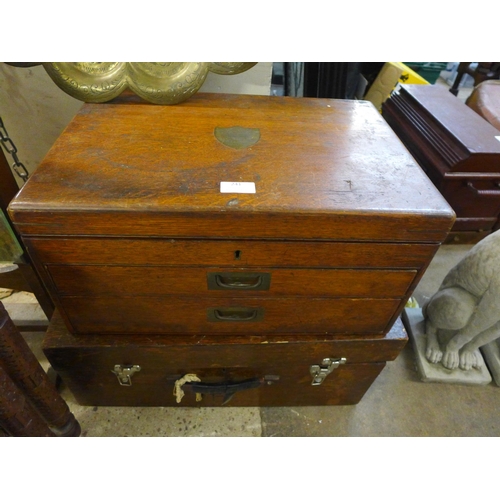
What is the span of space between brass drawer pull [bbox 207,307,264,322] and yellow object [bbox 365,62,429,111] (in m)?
1.51

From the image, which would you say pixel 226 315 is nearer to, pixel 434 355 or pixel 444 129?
pixel 434 355

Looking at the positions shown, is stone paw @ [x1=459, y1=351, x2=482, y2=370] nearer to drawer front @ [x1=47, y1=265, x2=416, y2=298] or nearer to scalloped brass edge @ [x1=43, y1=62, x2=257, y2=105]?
drawer front @ [x1=47, y1=265, x2=416, y2=298]

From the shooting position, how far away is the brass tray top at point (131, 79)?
2.72 ft

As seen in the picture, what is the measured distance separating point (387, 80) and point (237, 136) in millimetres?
1389

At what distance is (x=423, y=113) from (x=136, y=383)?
1.49m

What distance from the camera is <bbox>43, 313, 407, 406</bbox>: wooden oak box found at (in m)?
0.84

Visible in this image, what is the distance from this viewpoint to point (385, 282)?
2.39ft

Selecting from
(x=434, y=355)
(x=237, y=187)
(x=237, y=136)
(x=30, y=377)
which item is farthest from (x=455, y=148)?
(x=30, y=377)

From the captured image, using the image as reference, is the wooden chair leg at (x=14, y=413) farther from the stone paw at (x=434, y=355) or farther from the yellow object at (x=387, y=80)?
the yellow object at (x=387, y=80)

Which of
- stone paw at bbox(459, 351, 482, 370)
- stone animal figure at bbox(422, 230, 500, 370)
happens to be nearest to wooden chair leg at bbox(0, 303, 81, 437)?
stone animal figure at bbox(422, 230, 500, 370)

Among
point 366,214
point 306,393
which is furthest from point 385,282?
point 306,393

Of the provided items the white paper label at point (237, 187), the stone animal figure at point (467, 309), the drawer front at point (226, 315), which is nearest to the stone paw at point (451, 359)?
the stone animal figure at point (467, 309)

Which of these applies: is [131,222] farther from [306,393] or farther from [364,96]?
[364,96]

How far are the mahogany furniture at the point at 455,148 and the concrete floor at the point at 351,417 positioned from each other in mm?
725
